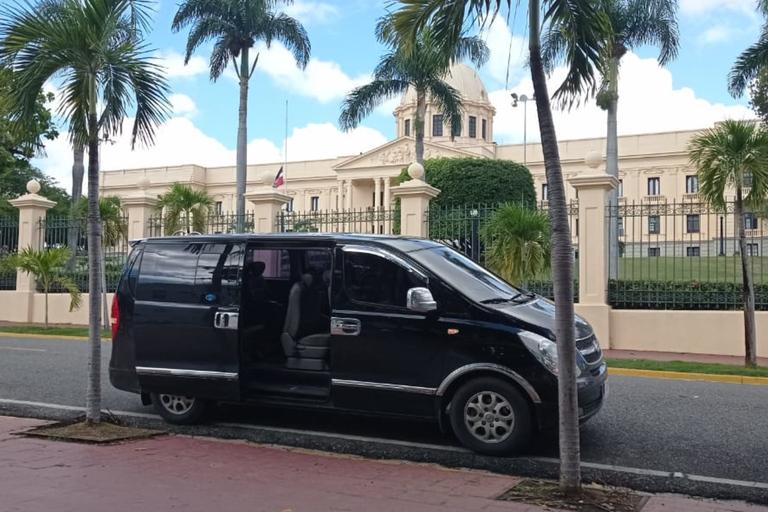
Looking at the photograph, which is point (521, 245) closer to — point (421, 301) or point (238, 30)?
point (421, 301)

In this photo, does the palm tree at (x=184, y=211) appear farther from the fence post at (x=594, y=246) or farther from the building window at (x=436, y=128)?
the building window at (x=436, y=128)

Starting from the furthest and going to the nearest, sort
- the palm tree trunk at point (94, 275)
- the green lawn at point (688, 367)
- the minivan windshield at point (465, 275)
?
the green lawn at point (688, 367), the palm tree trunk at point (94, 275), the minivan windshield at point (465, 275)

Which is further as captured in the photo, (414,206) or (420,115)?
(420,115)

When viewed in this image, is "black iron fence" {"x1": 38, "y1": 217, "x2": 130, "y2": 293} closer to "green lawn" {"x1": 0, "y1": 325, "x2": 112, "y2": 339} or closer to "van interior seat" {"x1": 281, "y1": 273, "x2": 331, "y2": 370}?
"green lawn" {"x1": 0, "y1": 325, "x2": 112, "y2": 339}

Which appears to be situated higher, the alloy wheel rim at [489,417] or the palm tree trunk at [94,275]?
the palm tree trunk at [94,275]

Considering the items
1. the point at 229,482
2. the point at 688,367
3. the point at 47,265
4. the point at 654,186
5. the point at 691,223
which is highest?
the point at 654,186

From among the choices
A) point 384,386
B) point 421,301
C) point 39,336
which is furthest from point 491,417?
point 39,336

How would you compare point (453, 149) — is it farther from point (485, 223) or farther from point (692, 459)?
point (692, 459)

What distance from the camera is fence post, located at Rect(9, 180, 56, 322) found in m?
19.2

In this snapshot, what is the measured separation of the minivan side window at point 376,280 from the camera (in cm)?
612

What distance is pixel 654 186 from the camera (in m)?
59.4

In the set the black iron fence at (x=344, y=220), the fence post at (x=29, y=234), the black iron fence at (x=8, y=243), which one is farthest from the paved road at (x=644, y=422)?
the black iron fence at (x=8, y=243)

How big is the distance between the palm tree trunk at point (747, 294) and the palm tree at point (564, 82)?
747 centimetres

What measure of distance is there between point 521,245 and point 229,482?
902 centimetres
